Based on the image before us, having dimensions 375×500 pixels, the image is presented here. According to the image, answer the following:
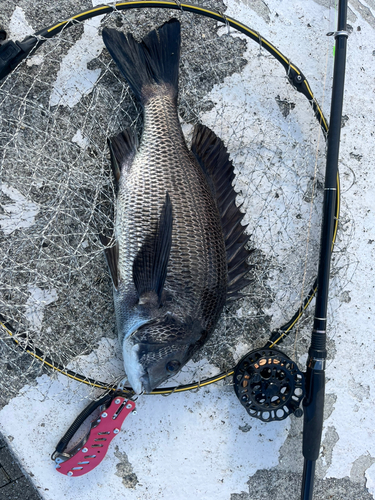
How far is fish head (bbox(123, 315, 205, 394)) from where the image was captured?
1622 mm

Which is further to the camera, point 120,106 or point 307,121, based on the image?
point 307,121

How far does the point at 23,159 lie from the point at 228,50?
3.64 ft

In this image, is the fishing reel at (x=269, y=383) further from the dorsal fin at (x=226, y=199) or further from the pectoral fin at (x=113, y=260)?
the pectoral fin at (x=113, y=260)

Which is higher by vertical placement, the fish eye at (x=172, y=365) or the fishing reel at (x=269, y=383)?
the fish eye at (x=172, y=365)

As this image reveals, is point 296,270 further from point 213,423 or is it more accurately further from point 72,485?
point 72,485

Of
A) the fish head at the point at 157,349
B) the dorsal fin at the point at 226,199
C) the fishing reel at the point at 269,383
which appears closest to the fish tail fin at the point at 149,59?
the dorsal fin at the point at 226,199

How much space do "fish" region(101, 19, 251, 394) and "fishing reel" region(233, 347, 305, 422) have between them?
296mm

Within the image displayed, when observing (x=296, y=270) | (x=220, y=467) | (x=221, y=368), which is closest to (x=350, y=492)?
(x=220, y=467)

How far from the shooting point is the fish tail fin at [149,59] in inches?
66.5

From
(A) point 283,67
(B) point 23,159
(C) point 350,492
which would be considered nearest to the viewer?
(B) point 23,159

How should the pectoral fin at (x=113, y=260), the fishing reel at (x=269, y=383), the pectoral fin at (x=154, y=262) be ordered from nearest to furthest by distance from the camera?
the pectoral fin at (x=154, y=262)
the pectoral fin at (x=113, y=260)
the fishing reel at (x=269, y=383)

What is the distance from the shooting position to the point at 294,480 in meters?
2.06

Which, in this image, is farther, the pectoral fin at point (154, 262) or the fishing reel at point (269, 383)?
the fishing reel at point (269, 383)

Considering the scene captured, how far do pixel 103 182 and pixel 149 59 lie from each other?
0.56 meters
